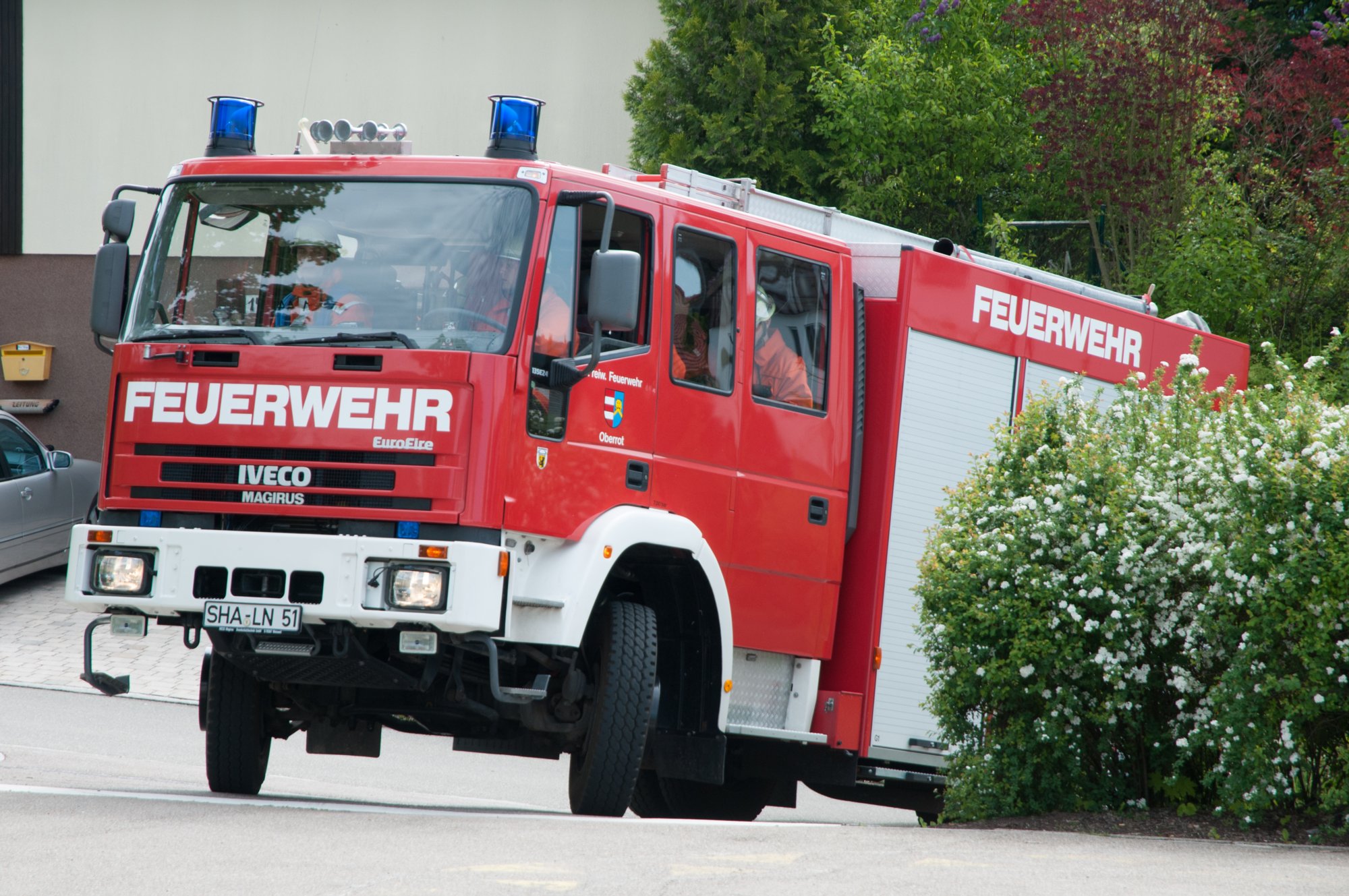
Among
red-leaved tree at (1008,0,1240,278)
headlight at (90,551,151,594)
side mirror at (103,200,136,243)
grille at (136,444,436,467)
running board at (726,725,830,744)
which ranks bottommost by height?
running board at (726,725,830,744)

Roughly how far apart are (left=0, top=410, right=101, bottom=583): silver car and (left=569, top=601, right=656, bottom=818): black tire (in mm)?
9634

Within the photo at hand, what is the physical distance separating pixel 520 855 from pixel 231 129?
3974 mm

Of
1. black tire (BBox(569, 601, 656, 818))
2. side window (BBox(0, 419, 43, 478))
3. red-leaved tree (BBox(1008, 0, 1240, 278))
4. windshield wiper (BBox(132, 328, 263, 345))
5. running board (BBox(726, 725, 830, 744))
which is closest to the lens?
windshield wiper (BBox(132, 328, 263, 345))

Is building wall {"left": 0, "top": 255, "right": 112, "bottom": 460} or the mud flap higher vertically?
building wall {"left": 0, "top": 255, "right": 112, "bottom": 460}

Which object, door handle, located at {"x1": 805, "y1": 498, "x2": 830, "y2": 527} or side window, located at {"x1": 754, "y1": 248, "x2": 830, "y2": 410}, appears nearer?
side window, located at {"x1": 754, "y1": 248, "x2": 830, "y2": 410}

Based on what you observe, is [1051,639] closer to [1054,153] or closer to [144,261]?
[144,261]

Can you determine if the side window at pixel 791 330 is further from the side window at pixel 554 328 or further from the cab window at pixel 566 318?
the side window at pixel 554 328

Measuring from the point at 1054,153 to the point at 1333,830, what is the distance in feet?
34.7

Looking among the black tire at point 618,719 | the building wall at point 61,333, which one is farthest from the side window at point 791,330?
the building wall at point 61,333

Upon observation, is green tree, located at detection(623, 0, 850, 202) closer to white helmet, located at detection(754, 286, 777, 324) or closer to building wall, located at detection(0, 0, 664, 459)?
building wall, located at detection(0, 0, 664, 459)

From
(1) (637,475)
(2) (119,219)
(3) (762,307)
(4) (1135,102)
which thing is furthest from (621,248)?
(4) (1135,102)

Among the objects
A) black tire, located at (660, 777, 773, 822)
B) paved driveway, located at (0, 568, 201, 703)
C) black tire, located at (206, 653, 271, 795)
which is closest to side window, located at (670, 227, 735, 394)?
black tire, located at (206, 653, 271, 795)

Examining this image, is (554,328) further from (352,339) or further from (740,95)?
(740,95)

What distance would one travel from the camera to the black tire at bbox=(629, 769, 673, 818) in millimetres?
9609
